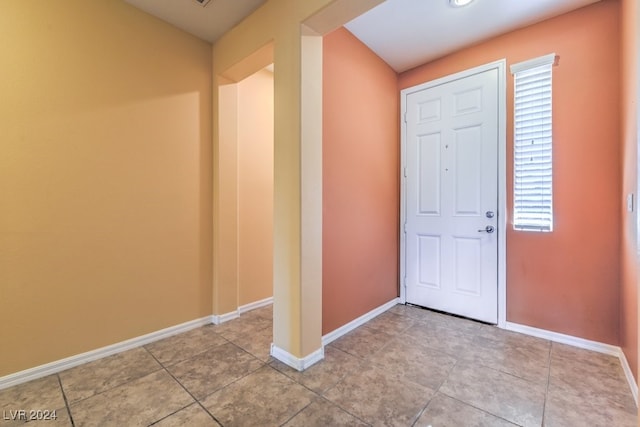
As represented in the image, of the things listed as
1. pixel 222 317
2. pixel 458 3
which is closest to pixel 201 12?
pixel 458 3

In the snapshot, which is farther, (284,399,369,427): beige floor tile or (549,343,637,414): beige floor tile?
(549,343,637,414): beige floor tile

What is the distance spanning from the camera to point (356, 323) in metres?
2.70

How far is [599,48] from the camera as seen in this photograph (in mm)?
2186

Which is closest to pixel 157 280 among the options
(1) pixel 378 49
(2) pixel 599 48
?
(1) pixel 378 49

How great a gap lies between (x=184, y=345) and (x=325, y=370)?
124 cm

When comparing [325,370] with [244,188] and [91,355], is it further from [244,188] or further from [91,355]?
[244,188]

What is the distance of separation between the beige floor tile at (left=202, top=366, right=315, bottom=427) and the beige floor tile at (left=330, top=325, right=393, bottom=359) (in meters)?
0.61

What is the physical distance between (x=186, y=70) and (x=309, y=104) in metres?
1.45

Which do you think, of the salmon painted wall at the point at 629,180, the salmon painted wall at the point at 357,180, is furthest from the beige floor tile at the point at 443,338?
the salmon painted wall at the point at 629,180

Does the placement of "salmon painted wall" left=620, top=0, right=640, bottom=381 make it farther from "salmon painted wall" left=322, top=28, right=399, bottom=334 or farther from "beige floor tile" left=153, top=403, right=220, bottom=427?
"beige floor tile" left=153, top=403, right=220, bottom=427

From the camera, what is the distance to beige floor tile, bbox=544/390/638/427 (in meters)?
1.47

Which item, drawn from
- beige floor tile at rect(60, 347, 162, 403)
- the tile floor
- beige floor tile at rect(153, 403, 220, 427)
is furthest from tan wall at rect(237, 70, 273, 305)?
beige floor tile at rect(153, 403, 220, 427)

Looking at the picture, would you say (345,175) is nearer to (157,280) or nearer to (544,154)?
(544,154)

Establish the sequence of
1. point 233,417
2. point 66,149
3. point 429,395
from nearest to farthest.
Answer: point 233,417 < point 429,395 < point 66,149
